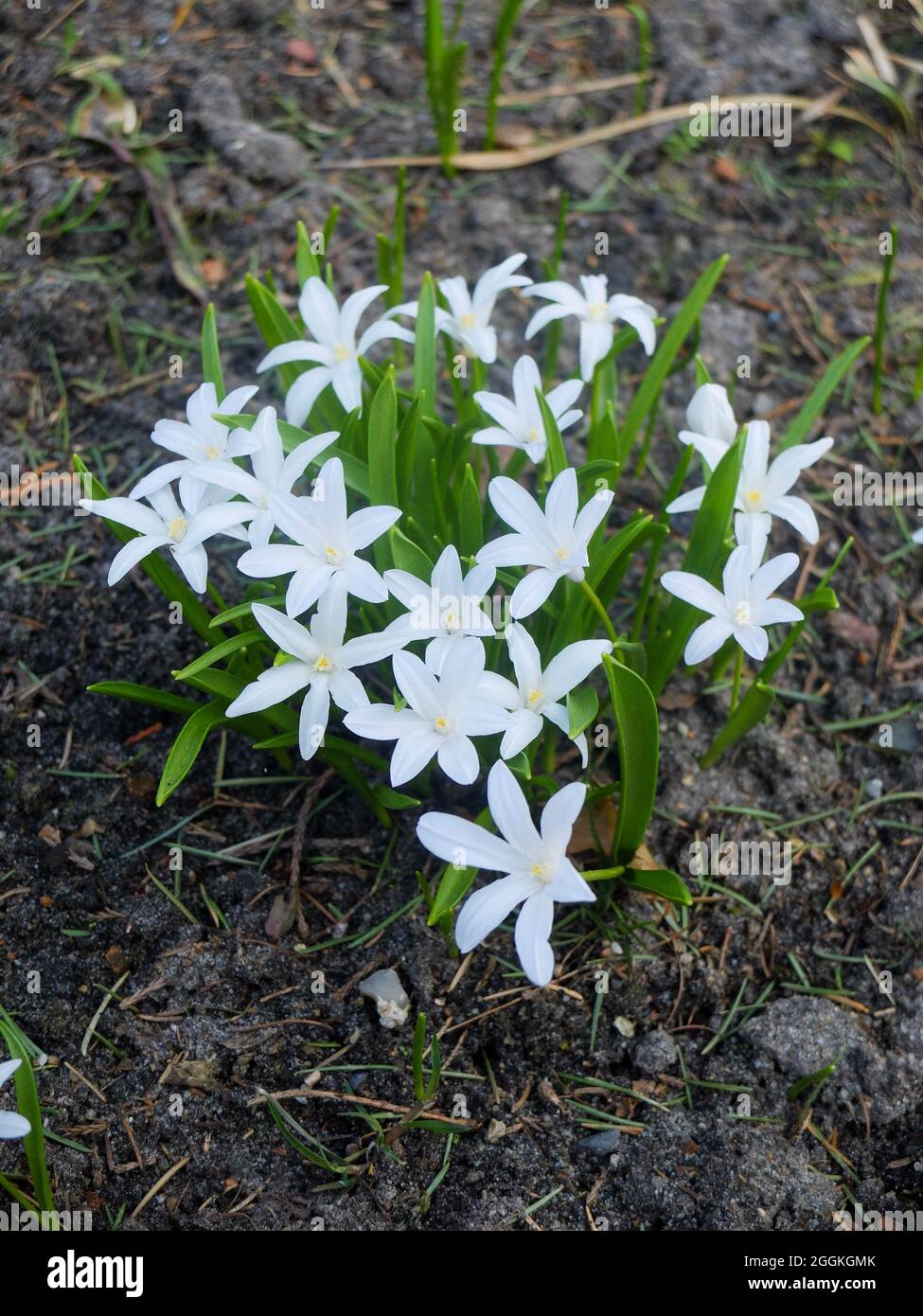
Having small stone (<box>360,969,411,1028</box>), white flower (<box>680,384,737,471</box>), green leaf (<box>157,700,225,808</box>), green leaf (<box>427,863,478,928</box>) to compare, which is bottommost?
small stone (<box>360,969,411,1028</box>)

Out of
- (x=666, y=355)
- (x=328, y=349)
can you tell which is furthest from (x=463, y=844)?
(x=666, y=355)

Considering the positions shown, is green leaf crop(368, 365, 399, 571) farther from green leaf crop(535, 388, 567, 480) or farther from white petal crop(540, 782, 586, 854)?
white petal crop(540, 782, 586, 854)

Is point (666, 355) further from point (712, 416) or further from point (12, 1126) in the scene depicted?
point (12, 1126)

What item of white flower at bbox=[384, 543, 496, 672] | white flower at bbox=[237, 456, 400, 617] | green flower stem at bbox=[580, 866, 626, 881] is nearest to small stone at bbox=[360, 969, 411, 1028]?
green flower stem at bbox=[580, 866, 626, 881]

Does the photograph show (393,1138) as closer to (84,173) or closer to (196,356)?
(196,356)
